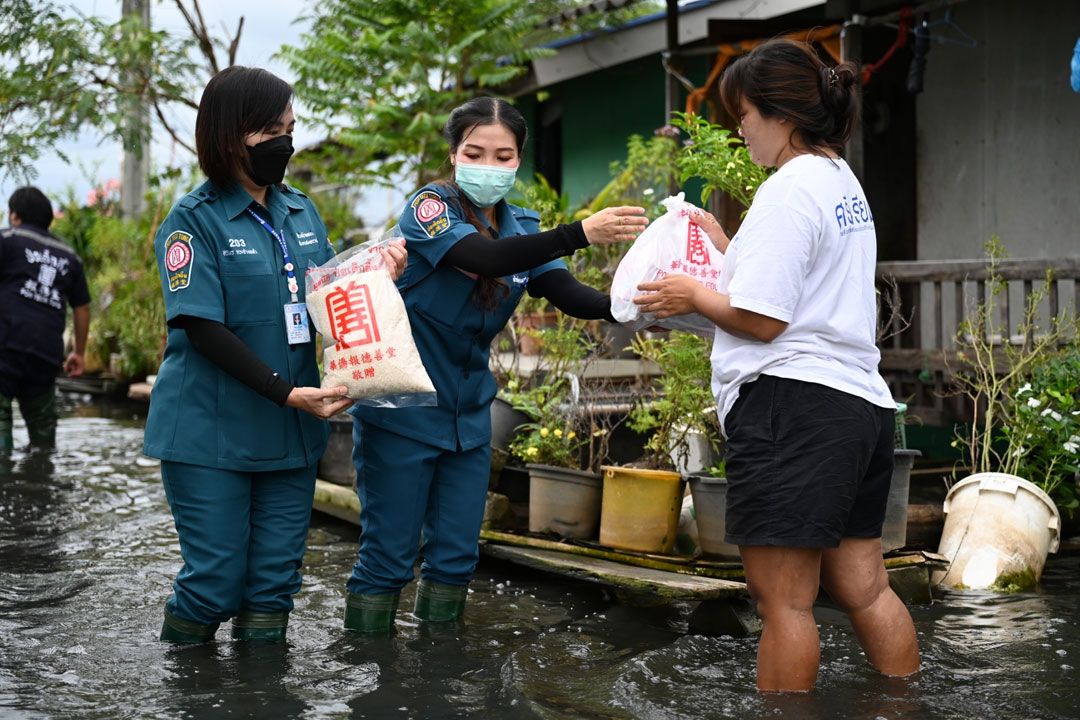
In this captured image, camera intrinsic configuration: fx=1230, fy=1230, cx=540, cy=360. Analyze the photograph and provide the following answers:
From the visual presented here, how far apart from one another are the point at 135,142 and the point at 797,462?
12.4 meters

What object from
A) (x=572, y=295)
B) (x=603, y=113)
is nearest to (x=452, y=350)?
(x=572, y=295)

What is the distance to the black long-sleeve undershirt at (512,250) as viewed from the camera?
4047 mm

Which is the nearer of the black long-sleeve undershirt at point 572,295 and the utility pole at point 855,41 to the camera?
the black long-sleeve undershirt at point 572,295

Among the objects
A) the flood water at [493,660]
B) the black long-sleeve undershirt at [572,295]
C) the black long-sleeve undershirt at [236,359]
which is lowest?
the flood water at [493,660]

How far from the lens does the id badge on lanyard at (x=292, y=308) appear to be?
415 centimetres

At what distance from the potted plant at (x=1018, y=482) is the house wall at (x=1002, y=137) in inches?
119

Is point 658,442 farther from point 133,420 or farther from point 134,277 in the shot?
point 134,277

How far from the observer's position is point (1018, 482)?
6.01 m

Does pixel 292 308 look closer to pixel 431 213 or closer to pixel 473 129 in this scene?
pixel 431 213

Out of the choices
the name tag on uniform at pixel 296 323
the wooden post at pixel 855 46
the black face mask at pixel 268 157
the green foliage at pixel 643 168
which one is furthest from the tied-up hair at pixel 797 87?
the green foliage at pixel 643 168

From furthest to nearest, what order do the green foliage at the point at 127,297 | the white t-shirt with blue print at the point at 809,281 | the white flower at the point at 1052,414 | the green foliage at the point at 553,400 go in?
the green foliage at the point at 127,297, the green foliage at the point at 553,400, the white flower at the point at 1052,414, the white t-shirt with blue print at the point at 809,281

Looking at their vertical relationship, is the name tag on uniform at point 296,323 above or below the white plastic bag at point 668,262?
below

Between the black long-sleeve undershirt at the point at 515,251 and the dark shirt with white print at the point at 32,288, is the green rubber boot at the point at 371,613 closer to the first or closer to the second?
the black long-sleeve undershirt at the point at 515,251

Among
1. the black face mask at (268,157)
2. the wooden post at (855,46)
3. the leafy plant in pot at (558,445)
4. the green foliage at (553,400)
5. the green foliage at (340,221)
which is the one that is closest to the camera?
the black face mask at (268,157)
